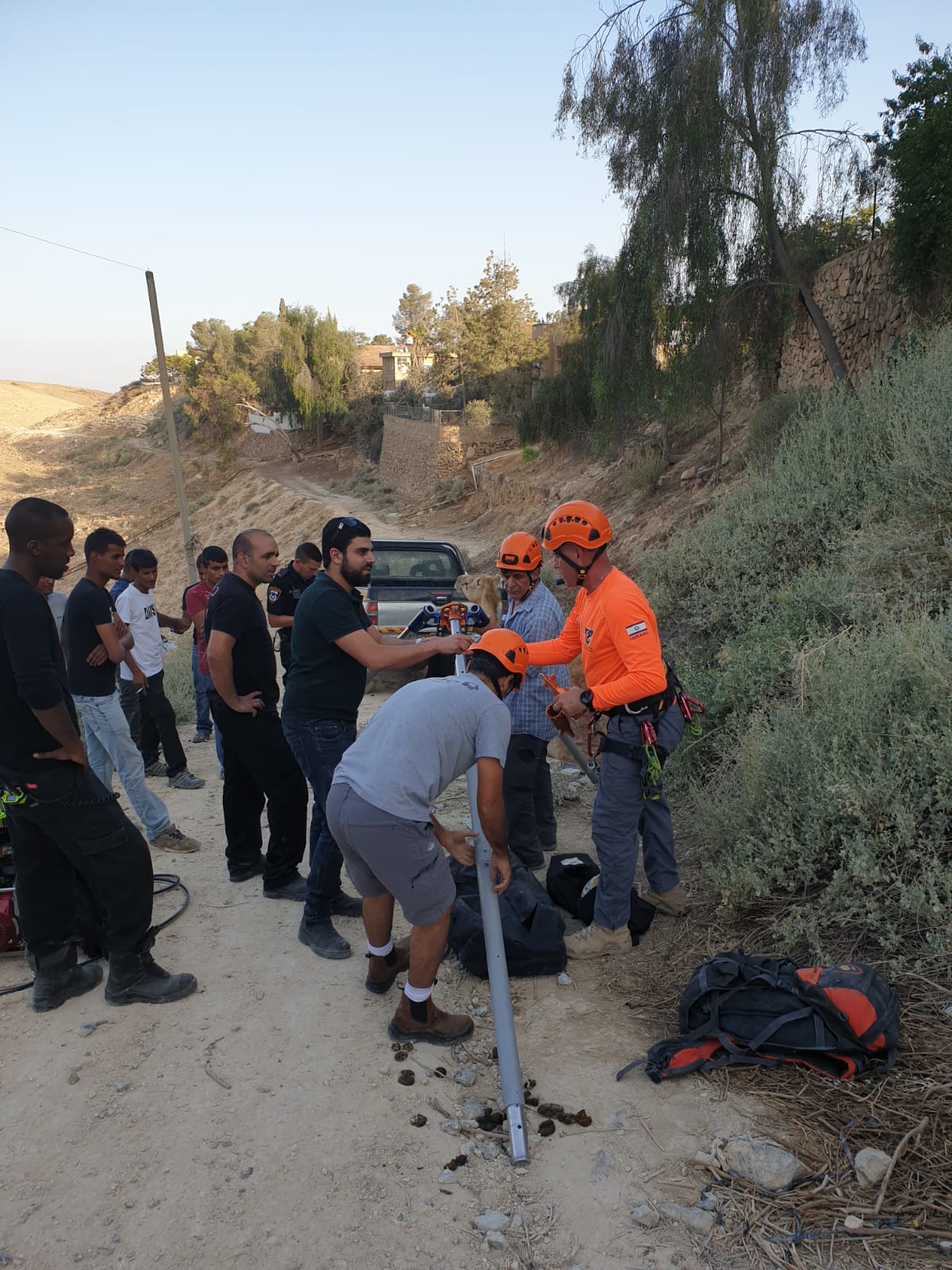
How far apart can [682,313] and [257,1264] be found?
12625 millimetres

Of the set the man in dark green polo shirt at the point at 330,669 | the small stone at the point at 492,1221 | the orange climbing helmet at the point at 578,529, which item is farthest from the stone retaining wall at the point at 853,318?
the small stone at the point at 492,1221

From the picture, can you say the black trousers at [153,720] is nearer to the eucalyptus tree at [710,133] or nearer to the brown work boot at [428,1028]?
the brown work boot at [428,1028]

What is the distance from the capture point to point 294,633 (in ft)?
13.4

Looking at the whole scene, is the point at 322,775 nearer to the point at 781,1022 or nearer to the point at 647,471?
the point at 781,1022

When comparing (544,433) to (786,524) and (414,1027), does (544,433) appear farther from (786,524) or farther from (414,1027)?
(414,1027)

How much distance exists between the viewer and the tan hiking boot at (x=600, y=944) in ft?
12.8

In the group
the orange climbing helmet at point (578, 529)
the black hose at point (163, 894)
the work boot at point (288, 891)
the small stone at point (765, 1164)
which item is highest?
the orange climbing helmet at point (578, 529)

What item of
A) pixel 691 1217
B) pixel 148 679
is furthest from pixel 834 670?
pixel 148 679

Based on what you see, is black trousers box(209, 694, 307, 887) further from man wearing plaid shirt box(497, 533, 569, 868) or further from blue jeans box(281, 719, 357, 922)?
man wearing plaid shirt box(497, 533, 569, 868)

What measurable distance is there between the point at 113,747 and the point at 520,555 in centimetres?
274

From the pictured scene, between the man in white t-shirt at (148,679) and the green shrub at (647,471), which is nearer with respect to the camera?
the man in white t-shirt at (148,679)

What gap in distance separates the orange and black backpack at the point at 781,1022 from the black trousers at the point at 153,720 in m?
4.73

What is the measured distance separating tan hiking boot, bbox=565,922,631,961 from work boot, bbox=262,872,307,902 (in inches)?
62.1

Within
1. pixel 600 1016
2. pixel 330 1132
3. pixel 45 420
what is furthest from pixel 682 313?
pixel 45 420
